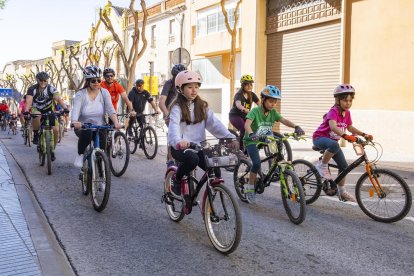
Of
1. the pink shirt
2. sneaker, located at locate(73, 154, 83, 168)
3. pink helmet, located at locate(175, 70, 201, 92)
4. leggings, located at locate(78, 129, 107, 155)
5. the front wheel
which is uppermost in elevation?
pink helmet, located at locate(175, 70, 201, 92)

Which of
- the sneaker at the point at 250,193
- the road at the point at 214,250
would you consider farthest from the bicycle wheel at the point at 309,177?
the sneaker at the point at 250,193

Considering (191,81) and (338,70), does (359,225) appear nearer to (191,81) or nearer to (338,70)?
(191,81)

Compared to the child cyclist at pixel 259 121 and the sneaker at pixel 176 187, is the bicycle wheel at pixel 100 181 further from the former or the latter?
the child cyclist at pixel 259 121

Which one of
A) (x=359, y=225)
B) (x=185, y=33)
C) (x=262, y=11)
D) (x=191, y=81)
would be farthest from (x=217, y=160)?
(x=185, y=33)

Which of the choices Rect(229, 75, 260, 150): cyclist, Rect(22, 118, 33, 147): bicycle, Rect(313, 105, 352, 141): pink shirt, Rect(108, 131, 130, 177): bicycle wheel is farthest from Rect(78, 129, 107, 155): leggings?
Rect(22, 118, 33, 147): bicycle

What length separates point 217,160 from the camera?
4.15 metres

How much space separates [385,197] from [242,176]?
1918 millimetres

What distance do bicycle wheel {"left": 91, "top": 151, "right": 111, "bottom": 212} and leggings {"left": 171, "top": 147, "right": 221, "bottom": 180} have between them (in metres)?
1.33

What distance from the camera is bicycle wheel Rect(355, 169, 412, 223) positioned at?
17.6ft

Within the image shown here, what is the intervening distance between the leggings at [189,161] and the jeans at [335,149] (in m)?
2.15

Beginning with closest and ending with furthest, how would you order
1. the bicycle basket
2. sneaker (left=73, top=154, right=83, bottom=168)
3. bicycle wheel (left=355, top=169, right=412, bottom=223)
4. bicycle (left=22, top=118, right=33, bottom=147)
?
the bicycle basket → bicycle wheel (left=355, top=169, right=412, bottom=223) → sneaker (left=73, top=154, right=83, bottom=168) → bicycle (left=22, top=118, right=33, bottom=147)

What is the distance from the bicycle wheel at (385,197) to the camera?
535 cm

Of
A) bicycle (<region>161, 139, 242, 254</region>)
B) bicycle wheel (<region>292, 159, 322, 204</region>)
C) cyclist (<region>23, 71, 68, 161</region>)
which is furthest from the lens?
cyclist (<region>23, 71, 68, 161</region>)

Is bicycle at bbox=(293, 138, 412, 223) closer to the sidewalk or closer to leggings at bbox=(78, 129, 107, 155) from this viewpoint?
leggings at bbox=(78, 129, 107, 155)
